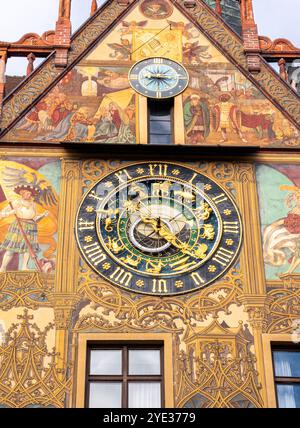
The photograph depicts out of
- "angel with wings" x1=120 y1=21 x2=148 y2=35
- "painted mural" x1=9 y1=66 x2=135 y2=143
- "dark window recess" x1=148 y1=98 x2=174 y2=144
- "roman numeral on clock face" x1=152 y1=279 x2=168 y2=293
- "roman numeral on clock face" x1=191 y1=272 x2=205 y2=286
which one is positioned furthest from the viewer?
"angel with wings" x1=120 y1=21 x2=148 y2=35

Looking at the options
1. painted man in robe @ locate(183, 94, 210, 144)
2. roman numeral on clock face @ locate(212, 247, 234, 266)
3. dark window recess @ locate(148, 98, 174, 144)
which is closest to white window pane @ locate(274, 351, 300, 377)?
roman numeral on clock face @ locate(212, 247, 234, 266)

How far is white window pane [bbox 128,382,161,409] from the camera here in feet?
43.6

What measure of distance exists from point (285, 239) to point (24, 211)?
150 inches

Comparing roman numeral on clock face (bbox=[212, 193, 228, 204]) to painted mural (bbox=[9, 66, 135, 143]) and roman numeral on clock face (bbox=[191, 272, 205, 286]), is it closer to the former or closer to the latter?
roman numeral on clock face (bbox=[191, 272, 205, 286])

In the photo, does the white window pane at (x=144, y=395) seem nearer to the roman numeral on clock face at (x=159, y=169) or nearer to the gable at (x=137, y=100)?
the roman numeral on clock face at (x=159, y=169)

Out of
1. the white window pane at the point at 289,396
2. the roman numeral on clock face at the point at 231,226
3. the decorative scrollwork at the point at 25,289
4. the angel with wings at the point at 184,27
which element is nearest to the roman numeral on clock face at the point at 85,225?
the decorative scrollwork at the point at 25,289

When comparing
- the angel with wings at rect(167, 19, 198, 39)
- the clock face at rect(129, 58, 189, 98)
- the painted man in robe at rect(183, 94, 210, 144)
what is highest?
the angel with wings at rect(167, 19, 198, 39)

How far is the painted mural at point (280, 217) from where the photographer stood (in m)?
14.6

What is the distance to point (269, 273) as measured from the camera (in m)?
14.5

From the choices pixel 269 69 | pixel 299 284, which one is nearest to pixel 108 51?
pixel 269 69

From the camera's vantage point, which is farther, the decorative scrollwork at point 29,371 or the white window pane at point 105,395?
the white window pane at point 105,395

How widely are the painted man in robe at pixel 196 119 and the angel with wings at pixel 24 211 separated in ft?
8.03

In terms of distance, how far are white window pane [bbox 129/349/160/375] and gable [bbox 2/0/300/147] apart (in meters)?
3.63

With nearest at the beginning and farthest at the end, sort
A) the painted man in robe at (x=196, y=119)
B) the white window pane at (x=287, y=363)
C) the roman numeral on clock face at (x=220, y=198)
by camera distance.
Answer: the white window pane at (x=287, y=363), the roman numeral on clock face at (x=220, y=198), the painted man in robe at (x=196, y=119)
